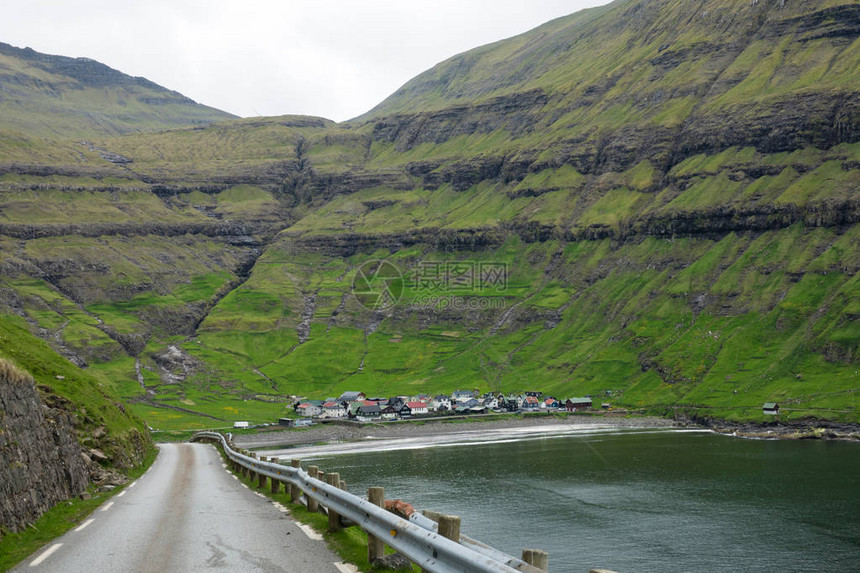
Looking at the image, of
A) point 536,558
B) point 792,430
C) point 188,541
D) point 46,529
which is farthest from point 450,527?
point 792,430

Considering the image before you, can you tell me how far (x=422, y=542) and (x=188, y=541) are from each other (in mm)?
9824

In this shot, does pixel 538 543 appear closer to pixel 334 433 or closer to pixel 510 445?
pixel 510 445

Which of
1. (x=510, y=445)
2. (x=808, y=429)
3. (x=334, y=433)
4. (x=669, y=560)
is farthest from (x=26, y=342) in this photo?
(x=808, y=429)

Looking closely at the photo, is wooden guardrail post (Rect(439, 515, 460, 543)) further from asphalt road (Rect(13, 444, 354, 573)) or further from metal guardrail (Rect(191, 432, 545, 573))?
asphalt road (Rect(13, 444, 354, 573))

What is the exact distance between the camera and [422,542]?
12.6 metres

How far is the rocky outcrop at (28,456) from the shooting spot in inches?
893

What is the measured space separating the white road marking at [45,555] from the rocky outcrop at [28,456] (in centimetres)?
264

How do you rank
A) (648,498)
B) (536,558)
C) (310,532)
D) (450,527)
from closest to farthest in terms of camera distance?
1. (536,558)
2. (450,527)
3. (310,532)
4. (648,498)

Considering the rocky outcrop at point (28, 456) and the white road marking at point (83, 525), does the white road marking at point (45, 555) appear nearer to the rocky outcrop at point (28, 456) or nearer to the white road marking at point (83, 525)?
the rocky outcrop at point (28, 456)

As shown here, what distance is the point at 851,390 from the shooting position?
160m

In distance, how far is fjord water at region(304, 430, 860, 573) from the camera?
172 ft

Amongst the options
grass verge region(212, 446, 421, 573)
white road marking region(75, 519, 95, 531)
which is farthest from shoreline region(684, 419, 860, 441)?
white road marking region(75, 519, 95, 531)

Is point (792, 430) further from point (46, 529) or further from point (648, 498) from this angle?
point (46, 529)

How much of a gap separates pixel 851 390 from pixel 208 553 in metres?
179
